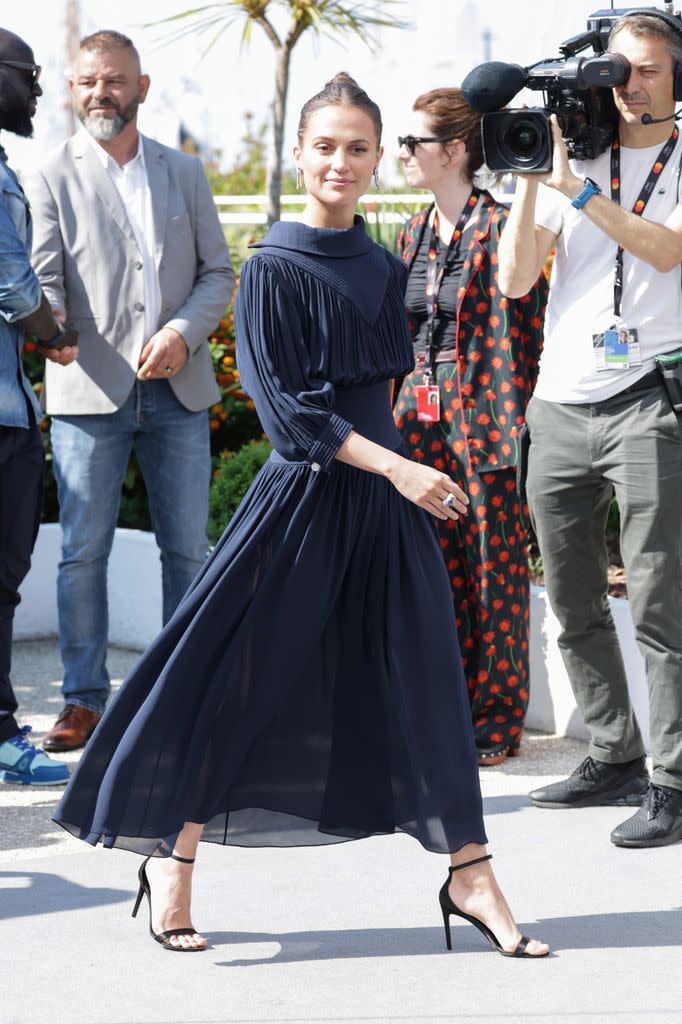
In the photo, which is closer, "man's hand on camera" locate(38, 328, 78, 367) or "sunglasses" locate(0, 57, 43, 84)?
"sunglasses" locate(0, 57, 43, 84)

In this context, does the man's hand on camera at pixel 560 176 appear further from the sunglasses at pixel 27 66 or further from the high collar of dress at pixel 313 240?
the sunglasses at pixel 27 66

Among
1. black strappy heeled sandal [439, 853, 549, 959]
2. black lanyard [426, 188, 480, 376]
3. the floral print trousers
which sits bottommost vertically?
black strappy heeled sandal [439, 853, 549, 959]

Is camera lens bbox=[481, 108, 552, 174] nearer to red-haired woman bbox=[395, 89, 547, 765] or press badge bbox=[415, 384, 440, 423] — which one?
red-haired woman bbox=[395, 89, 547, 765]

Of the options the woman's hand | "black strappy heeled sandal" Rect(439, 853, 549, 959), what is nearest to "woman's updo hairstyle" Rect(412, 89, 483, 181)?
the woman's hand

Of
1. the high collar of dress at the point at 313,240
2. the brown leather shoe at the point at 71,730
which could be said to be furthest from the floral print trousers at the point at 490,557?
the high collar of dress at the point at 313,240

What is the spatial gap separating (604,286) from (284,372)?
1249 millimetres

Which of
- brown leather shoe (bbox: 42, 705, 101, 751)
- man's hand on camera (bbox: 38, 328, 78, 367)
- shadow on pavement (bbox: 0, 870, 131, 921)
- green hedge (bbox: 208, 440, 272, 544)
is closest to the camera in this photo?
shadow on pavement (bbox: 0, 870, 131, 921)

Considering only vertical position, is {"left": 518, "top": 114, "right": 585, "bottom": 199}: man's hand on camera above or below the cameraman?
above

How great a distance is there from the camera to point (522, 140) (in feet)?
12.7

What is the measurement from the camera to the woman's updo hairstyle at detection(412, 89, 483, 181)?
4902mm

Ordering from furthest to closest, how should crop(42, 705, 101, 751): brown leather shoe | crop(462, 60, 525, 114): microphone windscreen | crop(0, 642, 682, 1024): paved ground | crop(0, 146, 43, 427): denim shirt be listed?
crop(42, 705, 101, 751): brown leather shoe, crop(0, 146, 43, 427): denim shirt, crop(462, 60, 525, 114): microphone windscreen, crop(0, 642, 682, 1024): paved ground

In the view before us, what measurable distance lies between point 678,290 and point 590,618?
3.24 feet

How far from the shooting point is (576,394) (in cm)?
412

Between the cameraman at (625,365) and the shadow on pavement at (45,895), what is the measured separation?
142cm
